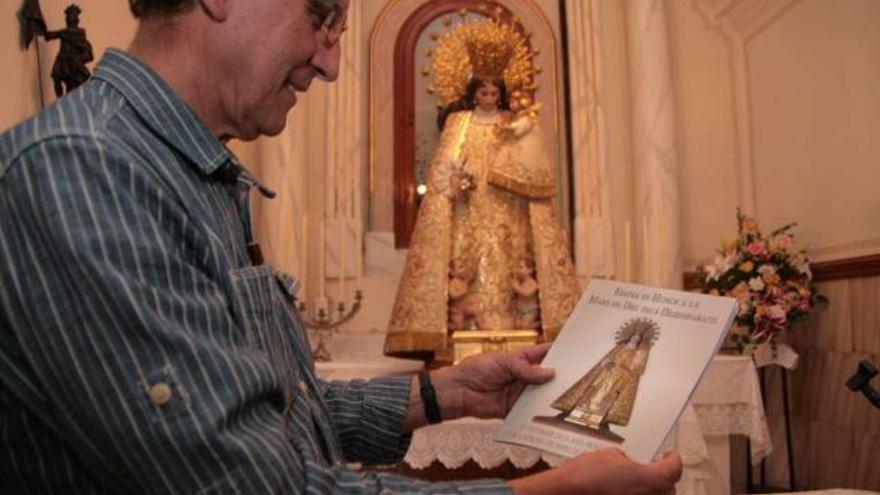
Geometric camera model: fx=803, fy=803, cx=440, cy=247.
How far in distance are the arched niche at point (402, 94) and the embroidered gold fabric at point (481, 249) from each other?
1.29 meters

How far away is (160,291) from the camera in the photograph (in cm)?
91

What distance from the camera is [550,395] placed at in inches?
60.1

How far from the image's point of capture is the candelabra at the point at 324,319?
4645mm

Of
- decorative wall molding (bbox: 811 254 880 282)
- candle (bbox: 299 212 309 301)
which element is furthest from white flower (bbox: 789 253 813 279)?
candle (bbox: 299 212 309 301)

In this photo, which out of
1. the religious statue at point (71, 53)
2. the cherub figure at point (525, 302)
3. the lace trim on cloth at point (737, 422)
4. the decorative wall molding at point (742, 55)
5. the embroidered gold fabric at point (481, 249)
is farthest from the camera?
the decorative wall molding at point (742, 55)

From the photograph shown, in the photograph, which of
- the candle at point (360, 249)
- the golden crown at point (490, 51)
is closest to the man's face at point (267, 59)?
the golden crown at point (490, 51)

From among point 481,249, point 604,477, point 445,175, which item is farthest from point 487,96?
point 604,477

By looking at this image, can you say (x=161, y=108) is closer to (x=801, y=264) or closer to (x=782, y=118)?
(x=801, y=264)

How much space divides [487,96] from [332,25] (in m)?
3.28

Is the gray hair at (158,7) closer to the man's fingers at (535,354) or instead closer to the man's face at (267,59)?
the man's face at (267,59)

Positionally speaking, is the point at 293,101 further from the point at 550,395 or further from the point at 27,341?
the point at 550,395

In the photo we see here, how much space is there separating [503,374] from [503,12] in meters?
4.72

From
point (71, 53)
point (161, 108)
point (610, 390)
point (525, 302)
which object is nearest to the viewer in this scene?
point (161, 108)

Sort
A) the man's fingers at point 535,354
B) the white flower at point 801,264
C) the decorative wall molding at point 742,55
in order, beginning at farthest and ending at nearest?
the decorative wall molding at point 742,55 < the white flower at point 801,264 < the man's fingers at point 535,354
